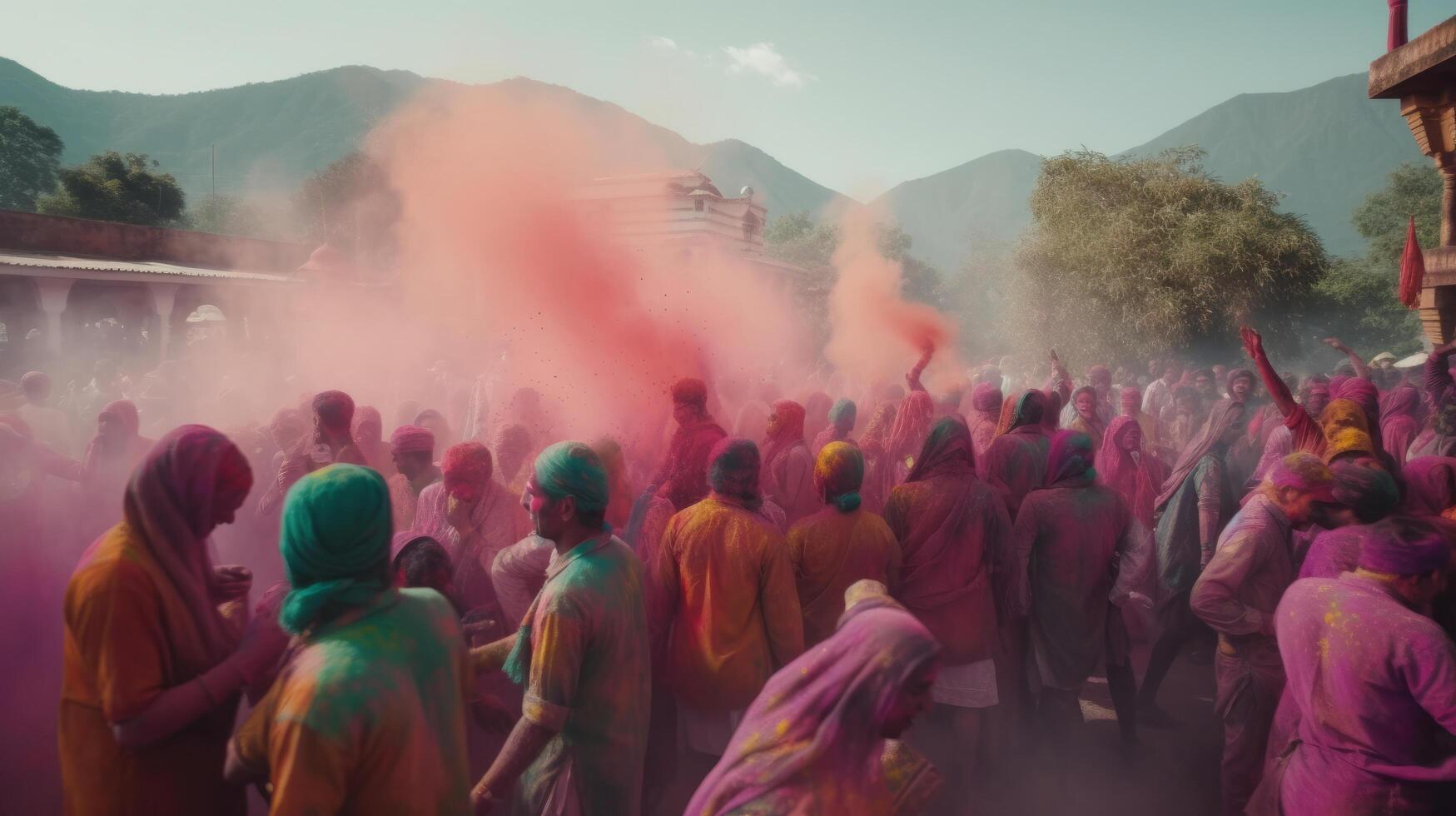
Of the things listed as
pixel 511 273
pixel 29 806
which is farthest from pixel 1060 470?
pixel 511 273

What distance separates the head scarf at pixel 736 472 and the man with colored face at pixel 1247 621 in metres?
2.29

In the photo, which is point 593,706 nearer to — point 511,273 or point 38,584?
point 38,584

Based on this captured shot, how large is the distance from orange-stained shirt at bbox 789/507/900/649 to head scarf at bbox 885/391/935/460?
3.35 metres

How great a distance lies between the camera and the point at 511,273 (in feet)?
37.4

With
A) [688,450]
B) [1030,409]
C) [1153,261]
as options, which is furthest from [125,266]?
[1153,261]

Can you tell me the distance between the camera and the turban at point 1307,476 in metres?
3.58

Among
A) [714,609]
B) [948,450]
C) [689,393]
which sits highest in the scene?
[689,393]

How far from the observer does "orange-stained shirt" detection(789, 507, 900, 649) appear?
4266 mm

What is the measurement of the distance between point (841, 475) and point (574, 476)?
1732mm

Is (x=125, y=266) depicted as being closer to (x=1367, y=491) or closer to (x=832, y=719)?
(x=832, y=719)

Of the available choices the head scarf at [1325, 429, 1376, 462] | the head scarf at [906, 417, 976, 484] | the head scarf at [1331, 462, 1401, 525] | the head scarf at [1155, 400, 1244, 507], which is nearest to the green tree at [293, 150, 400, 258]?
the head scarf at [1155, 400, 1244, 507]

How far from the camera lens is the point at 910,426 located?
7684 millimetres

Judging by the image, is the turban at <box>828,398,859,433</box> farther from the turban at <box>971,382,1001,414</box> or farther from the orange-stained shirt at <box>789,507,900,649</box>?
the orange-stained shirt at <box>789,507,900,649</box>

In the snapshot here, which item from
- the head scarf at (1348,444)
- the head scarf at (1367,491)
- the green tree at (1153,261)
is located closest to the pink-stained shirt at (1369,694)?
the head scarf at (1367,491)
